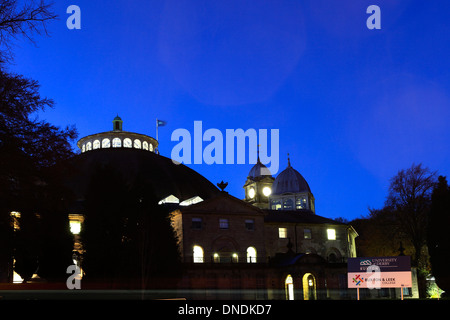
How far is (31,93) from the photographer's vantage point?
18516 millimetres

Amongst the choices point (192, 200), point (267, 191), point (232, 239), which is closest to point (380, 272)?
point (232, 239)

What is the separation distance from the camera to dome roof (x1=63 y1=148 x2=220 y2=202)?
70062 millimetres

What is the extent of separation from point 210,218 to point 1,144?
44.7 metres

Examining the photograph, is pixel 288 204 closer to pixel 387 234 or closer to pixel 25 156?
pixel 387 234

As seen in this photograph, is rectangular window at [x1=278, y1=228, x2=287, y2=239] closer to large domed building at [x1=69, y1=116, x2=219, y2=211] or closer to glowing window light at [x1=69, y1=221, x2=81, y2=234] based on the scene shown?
large domed building at [x1=69, y1=116, x2=219, y2=211]

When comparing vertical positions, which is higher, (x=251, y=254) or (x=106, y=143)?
(x=106, y=143)

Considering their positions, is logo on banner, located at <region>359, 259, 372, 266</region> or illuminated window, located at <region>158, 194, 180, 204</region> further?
illuminated window, located at <region>158, 194, 180, 204</region>

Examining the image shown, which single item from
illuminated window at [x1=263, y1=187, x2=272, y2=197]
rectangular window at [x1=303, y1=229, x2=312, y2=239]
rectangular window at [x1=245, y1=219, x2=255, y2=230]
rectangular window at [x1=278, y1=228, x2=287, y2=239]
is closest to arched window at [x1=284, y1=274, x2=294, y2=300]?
rectangular window at [x1=245, y1=219, x2=255, y2=230]

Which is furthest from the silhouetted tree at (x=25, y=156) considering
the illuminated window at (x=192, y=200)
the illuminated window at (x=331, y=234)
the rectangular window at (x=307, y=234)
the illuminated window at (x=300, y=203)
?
the illuminated window at (x=300, y=203)

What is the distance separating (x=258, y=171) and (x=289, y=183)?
12.6 metres

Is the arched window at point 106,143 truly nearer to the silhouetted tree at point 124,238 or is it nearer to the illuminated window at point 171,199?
the illuminated window at point 171,199

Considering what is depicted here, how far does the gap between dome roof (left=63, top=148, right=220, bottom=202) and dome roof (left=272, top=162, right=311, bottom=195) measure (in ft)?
64.9

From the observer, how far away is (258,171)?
10744 cm

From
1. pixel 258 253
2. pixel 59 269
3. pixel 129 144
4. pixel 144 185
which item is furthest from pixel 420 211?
pixel 129 144
